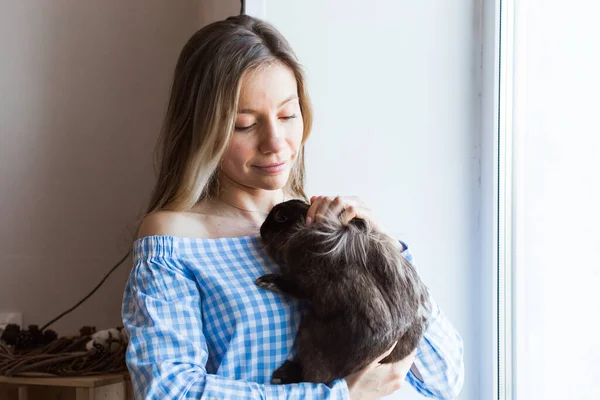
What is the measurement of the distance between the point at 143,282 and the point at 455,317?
40.4 inches

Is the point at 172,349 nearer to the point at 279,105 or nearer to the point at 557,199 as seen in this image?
the point at 279,105

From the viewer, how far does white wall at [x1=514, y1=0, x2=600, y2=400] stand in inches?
60.4

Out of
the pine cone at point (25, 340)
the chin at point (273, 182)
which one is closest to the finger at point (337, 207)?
the chin at point (273, 182)

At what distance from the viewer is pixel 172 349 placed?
3.95 feet

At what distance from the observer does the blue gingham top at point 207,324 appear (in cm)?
119

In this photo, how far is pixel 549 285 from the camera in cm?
174

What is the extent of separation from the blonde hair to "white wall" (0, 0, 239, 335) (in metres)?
0.89

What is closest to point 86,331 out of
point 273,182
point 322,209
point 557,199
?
point 273,182

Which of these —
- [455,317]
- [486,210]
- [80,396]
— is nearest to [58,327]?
[80,396]

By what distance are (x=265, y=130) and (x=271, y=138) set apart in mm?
22

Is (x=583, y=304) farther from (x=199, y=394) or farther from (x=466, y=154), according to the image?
(x=199, y=394)

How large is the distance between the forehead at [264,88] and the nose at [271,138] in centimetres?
4

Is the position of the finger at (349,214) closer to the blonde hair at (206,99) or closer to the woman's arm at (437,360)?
the woman's arm at (437,360)

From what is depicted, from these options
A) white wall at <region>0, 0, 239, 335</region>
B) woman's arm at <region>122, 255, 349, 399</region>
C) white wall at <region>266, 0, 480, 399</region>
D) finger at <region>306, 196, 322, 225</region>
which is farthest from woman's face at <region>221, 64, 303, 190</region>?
white wall at <region>0, 0, 239, 335</region>
